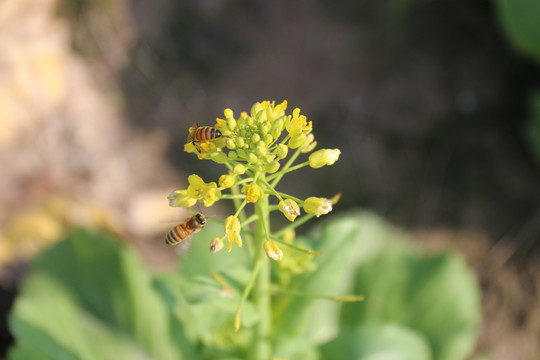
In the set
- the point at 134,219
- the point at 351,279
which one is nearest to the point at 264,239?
the point at 351,279

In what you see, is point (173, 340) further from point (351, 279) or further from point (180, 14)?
point (180, 14)

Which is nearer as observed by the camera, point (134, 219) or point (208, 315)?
point (208, 315)

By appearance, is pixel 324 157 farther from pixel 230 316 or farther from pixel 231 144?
pixel 230 316

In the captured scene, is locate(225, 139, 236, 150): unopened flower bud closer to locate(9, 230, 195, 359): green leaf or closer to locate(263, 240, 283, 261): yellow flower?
locate(263, 240, 283, 261): yellow flower

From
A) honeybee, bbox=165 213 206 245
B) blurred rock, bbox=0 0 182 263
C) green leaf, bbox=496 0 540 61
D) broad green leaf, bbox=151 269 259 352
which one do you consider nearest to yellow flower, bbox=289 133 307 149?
honeybee, bbox=165 213 206 245

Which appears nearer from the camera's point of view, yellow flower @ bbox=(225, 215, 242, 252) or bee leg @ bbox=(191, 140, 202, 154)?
yellow flower @ bbox=(225, 215, 242, 252)
